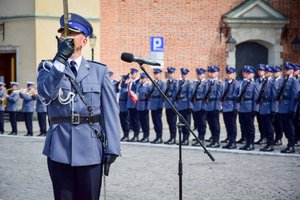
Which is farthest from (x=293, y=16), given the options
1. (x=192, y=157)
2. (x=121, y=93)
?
(x=192, y=157)

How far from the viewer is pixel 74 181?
5285 millimetres

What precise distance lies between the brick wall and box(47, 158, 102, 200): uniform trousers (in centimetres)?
2062

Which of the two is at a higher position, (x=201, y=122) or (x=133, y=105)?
(x=133, y=105)

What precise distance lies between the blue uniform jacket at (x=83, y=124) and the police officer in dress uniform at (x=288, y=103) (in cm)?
974

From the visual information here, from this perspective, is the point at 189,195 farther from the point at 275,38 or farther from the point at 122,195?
the point at 275,38

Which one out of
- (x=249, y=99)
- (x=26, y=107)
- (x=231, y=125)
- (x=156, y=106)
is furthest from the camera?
(x=26, y=107)

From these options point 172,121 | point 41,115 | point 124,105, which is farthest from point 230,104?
point 41,115

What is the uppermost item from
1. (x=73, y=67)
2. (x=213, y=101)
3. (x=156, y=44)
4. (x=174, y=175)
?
(x=156, y=44)

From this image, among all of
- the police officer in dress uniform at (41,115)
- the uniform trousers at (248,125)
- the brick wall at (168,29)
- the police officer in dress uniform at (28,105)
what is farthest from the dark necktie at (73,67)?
the brick wall at (168,29)

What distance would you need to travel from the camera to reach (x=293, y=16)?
27984 millimetres

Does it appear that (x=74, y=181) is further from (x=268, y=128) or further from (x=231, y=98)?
(x=231, y=98)

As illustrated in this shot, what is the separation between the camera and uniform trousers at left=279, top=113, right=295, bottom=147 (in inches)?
572

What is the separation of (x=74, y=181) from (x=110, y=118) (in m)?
0.58

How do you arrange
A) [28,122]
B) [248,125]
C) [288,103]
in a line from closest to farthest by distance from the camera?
[288,103] → [248,125] → [28,122]
